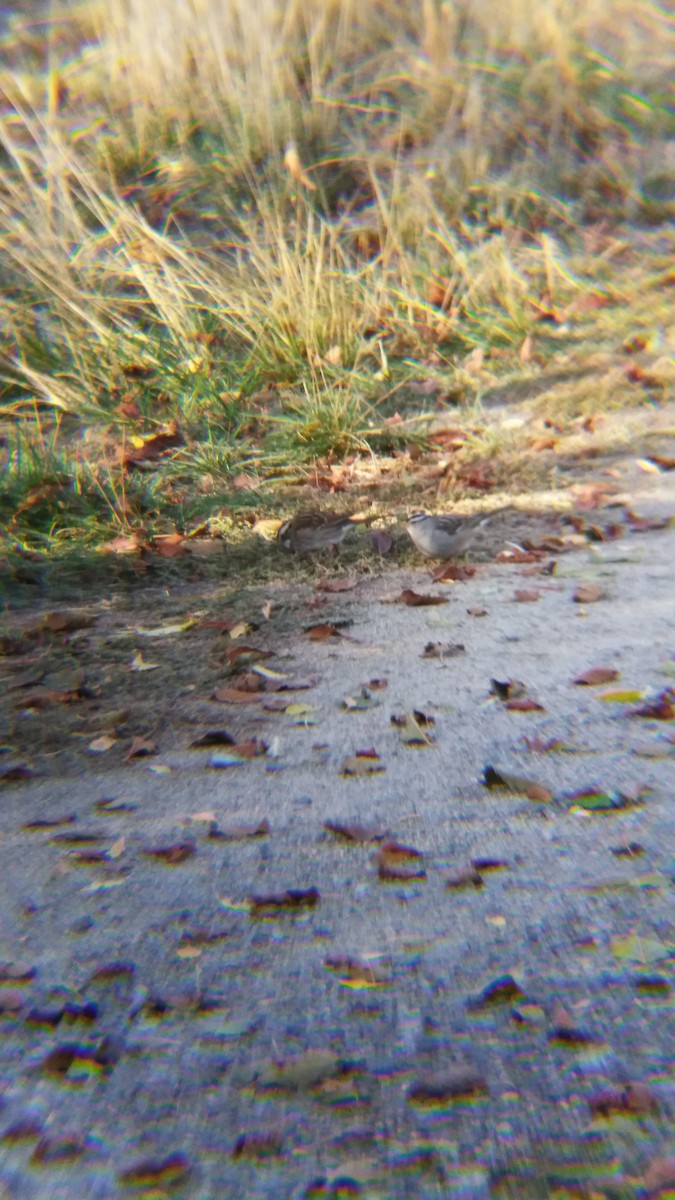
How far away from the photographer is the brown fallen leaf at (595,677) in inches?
99.0

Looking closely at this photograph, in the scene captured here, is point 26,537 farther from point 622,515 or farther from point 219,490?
point 622,515

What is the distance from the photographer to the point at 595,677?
253 cm

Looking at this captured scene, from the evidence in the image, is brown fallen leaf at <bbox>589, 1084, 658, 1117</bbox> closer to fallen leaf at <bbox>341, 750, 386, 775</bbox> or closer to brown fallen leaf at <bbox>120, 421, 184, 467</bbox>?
fallen leaf at <bbox>341, 750, 386, 775</bbox>

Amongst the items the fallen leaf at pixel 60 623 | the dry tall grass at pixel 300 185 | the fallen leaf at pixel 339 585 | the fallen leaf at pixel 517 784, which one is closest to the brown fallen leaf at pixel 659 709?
the fallen leaf at pixel 517 784

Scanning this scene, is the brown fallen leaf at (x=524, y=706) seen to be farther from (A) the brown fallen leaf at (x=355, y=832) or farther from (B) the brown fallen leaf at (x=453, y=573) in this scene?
(B) the brown fallen leaf at (x=453, y=573)

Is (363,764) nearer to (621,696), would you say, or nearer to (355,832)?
(355,832)

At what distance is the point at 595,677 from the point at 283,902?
123 cm

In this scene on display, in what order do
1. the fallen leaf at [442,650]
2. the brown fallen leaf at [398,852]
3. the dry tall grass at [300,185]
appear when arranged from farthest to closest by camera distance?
the dry tall grass at [300,185] → the fallen leaf at [442,650] → the brown fallen leaf at [398,852]

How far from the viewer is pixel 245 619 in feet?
10.5

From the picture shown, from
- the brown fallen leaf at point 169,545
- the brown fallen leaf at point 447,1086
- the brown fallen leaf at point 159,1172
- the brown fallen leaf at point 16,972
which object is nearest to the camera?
the brown fallen leaf at point 159,1172

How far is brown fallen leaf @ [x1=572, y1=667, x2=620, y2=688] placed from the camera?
8.25 feet

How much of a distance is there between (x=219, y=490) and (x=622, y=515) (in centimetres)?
187

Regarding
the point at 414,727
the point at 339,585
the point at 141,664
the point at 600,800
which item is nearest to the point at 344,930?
the point at 600,800

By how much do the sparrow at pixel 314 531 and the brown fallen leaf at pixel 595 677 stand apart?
4.53 feet
